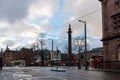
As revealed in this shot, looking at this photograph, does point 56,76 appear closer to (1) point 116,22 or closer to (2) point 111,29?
(1) point 116,22

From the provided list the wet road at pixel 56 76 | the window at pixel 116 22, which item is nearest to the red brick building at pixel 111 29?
the window at pixel 116 22

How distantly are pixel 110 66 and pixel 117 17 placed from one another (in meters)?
8.76

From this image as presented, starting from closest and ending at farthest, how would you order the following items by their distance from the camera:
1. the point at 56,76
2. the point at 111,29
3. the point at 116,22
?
the point at 56,76, the point at 116,22, the point at 111,29

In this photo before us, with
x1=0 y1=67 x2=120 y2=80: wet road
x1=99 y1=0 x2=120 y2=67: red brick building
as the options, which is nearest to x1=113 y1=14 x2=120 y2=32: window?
x1=99 y1=0 x2=120 y2=67: red brick building

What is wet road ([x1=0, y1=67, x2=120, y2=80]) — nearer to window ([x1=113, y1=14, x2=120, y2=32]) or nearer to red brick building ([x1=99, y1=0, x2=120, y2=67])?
red brick building ([x1=99, y1=0, x2=120, y2=67])

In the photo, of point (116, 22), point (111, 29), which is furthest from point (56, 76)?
point (111, 29)

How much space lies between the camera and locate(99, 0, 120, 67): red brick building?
60500 millimetres

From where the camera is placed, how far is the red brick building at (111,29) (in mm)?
60500

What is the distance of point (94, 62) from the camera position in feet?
225

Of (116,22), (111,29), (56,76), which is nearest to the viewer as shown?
(56,76)

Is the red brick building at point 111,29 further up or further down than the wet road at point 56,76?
further up

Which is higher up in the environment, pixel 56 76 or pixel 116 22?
pixel 116 22

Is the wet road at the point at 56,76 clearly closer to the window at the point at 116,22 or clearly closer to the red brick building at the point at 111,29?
the red brick building at the point at 111,29

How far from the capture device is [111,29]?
62.8 meters
